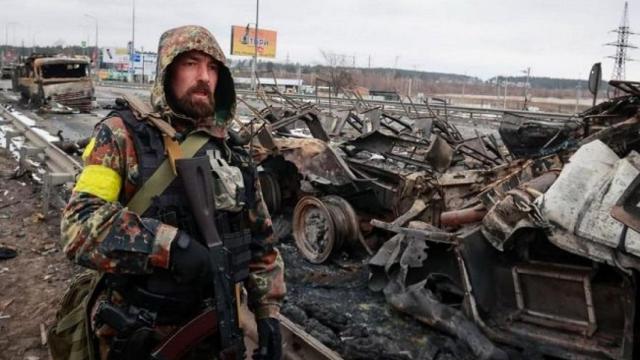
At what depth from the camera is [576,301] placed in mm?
3625

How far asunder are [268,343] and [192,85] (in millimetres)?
1064

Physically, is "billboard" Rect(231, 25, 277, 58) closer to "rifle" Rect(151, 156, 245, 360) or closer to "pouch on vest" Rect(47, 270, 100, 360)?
"pouch on vest" Rect(47, 270, 100, 360)

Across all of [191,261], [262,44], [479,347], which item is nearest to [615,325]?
[479,347]

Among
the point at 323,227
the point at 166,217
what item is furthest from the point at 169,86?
the point at 323,227

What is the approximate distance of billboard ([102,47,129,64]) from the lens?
90.9m

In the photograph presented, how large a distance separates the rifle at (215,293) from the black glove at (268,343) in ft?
0.47

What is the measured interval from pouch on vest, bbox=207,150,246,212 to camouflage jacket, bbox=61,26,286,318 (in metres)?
0.15

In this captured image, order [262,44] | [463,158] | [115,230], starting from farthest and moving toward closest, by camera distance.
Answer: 1. [262,44]
2. [463,158]
3. [115,230]

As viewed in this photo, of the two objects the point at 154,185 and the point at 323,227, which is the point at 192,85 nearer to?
the point at 154,185

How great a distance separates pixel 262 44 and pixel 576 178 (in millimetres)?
67935

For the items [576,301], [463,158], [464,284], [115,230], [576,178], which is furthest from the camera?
[463,158]

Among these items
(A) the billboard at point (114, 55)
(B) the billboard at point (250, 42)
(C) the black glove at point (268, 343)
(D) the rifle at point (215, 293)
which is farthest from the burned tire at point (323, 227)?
(A) the billboard at point (114, 55)

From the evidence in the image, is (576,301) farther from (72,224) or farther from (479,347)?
(72,224)

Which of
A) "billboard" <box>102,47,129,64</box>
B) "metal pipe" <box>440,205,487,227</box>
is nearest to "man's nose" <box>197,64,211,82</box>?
"metal pipe" <box>440,205,487,227</box>
